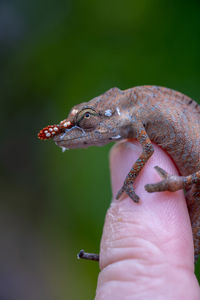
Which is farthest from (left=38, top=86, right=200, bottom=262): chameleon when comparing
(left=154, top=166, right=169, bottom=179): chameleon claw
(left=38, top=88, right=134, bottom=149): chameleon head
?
(left=154, top=166, right=169, bottom=179): chameleon claw

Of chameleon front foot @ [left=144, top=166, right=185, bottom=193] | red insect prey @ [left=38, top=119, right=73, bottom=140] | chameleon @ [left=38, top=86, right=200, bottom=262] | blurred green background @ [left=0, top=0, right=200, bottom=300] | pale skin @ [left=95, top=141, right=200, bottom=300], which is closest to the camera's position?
pale skin @ [left=95, top=141, right=200, bottom=300]

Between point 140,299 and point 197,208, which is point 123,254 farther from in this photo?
point 197,208

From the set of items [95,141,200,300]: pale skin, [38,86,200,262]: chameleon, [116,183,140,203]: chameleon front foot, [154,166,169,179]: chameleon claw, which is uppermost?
[38,86,200,262]: chameleon

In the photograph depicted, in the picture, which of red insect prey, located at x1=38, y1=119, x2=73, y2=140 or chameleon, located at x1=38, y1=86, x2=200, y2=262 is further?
chameleon, located at x1=38, y1=86, x2=200, y2=262

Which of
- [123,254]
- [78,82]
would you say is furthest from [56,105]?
[123,254]

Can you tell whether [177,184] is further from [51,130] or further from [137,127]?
[51,130]

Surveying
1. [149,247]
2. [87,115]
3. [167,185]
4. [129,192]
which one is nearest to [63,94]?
[87,115]

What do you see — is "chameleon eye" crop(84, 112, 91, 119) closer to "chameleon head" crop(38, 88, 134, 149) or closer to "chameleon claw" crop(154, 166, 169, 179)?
"chameleon head" crop(38, 88, 134, 149)

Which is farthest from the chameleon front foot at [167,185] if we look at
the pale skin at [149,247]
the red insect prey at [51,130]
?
the red insect prey at [51,130]
